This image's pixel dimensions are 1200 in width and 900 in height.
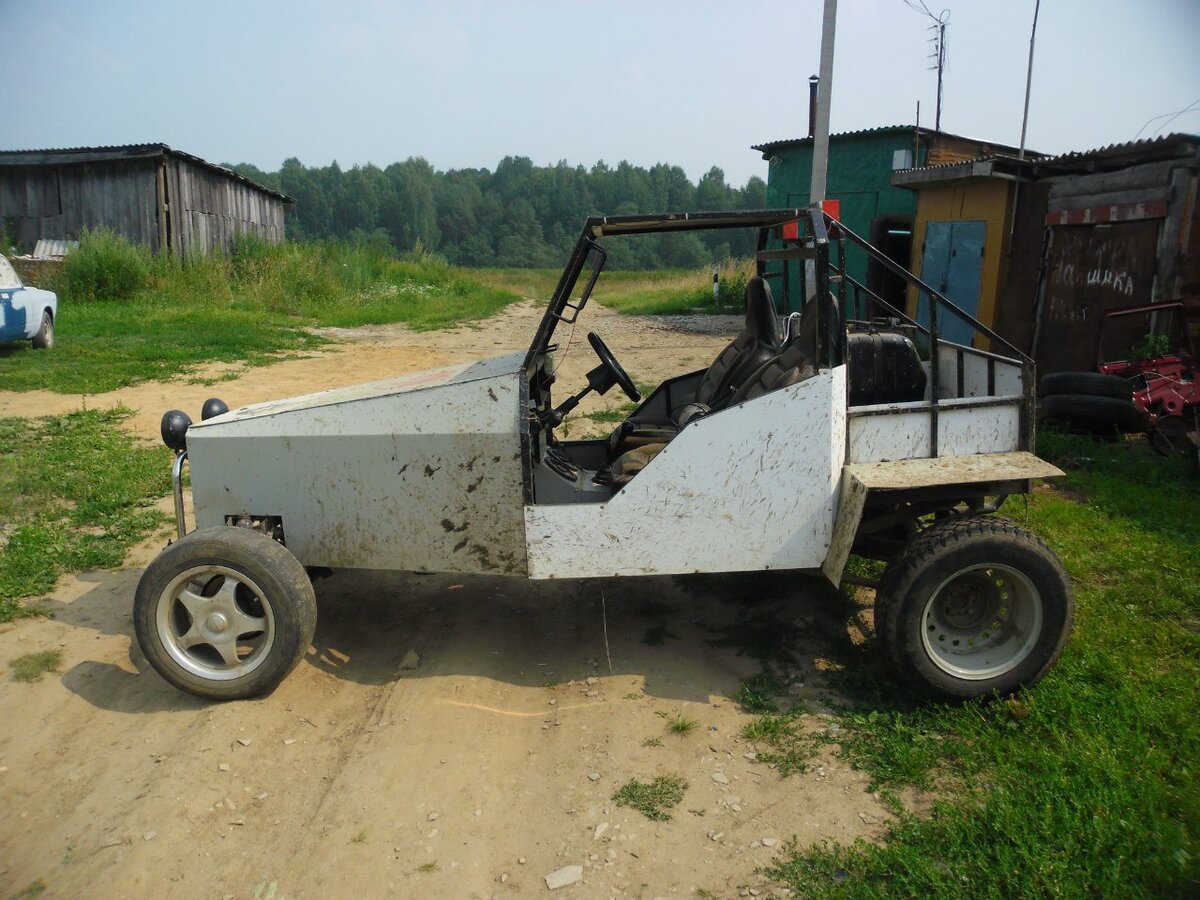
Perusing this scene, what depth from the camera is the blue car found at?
39.2ft

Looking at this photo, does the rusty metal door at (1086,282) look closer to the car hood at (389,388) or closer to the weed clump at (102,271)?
the car hood at (389,388)

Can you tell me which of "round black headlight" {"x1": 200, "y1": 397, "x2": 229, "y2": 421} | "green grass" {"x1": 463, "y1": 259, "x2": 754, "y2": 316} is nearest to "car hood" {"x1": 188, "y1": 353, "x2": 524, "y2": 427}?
"round black headlight" {"x1": 200, "y1": 397, "x2": 229, "y2": 421}

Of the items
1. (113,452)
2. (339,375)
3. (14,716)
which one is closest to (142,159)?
(339,375)

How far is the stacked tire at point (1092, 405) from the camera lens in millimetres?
7598

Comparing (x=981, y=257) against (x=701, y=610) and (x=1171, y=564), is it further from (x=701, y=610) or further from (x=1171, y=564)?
(x=701, y=610)

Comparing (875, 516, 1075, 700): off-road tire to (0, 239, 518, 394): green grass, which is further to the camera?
(0, 239, 518, 394): green grass

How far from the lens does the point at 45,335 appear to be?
12883 millimetres

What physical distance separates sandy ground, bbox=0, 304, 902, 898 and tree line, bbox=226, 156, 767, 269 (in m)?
53.9

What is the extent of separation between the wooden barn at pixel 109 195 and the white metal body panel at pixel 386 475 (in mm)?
18102

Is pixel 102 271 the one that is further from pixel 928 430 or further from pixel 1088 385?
pixel 928 430

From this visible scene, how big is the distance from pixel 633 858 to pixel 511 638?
1724mm

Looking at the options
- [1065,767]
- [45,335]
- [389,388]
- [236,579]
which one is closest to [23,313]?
[45,335]

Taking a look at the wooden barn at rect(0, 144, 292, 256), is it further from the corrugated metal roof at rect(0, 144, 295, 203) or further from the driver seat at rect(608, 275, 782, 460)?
the driver seat at rect(608, 275, 782, 460)

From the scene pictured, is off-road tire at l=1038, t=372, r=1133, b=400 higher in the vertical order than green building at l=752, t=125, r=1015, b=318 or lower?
lower
